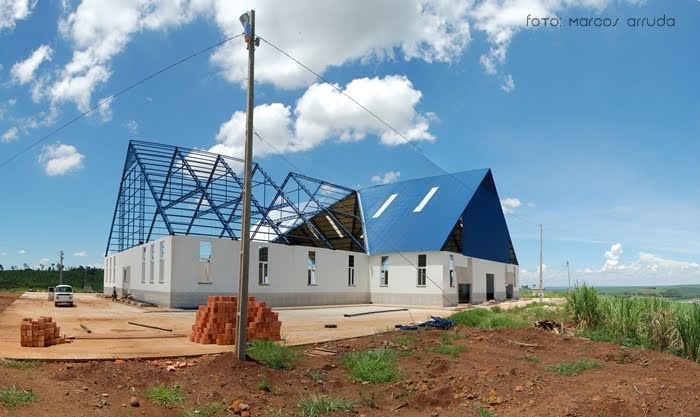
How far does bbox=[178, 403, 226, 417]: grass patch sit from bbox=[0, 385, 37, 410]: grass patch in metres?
2.34

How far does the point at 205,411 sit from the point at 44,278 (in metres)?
90.8

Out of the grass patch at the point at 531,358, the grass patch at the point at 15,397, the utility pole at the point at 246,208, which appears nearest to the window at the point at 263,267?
the utility pole at the point at 246,208

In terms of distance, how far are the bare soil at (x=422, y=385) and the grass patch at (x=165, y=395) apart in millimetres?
122

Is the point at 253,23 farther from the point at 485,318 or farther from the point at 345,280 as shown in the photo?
the point at 345,280

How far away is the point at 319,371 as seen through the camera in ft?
38.3

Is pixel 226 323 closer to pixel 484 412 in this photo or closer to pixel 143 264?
pixel 484 412

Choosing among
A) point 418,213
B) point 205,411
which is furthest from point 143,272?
point 205,411

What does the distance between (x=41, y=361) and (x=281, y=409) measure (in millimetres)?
5624

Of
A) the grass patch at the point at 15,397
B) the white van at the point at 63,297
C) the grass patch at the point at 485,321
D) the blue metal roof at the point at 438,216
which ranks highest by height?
the blue metal roof at the point at 438,216

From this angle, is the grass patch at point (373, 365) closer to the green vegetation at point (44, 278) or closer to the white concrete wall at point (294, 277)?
the white concrete wall at point (294, 277)

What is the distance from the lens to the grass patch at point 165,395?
9211 mm

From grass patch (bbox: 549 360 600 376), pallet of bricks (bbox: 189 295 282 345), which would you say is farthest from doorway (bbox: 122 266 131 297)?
grass patch (bbox: 549 360 600 376)

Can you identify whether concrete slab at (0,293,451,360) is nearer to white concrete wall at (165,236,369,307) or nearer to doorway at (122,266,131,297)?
white concrete wall at (165,236,369,307)

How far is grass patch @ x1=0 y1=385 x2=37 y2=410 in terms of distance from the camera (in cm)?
798
